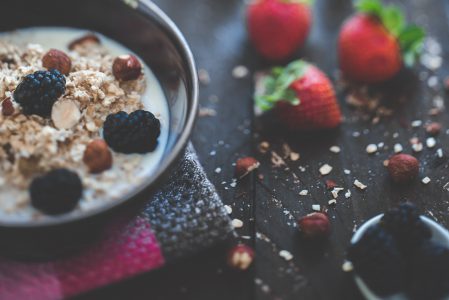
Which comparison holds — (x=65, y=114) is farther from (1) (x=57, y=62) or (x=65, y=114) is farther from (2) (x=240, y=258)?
(2) (x=240, y=258)

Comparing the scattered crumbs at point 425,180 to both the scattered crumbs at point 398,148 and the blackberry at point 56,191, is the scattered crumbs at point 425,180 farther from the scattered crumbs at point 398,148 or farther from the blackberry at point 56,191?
the blackberry at point 56,191

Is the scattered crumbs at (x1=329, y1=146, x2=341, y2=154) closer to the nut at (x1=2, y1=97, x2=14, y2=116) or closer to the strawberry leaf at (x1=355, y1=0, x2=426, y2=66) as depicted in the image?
the strawberry leaf at (x1=355, y1=0, x2=426, y2=66)

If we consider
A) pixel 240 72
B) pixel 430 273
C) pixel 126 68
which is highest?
pixel 126 68

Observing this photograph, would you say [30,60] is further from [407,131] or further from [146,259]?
[407,131]

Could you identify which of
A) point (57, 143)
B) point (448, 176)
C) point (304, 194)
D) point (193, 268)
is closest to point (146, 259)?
point (193, 268)

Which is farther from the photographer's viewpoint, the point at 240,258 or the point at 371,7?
the point at 371,7

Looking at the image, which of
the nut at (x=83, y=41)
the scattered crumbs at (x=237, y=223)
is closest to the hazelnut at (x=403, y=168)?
the scattered crumbs at (x=237, y=223)

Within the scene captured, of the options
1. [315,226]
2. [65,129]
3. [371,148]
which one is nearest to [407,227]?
[315,226]
